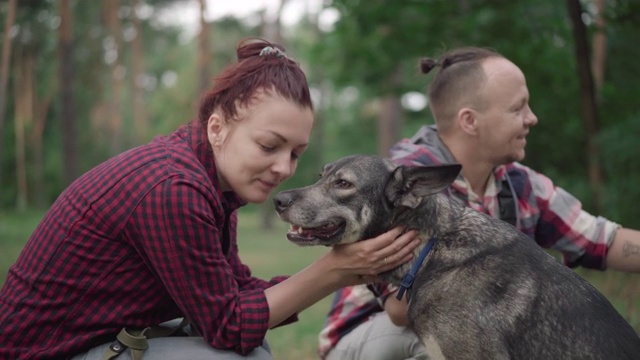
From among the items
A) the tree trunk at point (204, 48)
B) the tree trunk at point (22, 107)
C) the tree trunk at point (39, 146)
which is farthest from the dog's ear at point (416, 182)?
the tree trunk at point (39, 146)

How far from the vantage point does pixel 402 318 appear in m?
4.50

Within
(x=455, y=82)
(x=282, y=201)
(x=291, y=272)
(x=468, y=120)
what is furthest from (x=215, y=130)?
(x=291, y=272)

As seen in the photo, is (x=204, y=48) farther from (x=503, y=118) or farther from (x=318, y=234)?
(x=318, y=234)

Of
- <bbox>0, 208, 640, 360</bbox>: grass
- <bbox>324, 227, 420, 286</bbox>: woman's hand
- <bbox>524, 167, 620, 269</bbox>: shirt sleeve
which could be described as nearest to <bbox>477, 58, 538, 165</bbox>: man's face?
<bbox>524, 167, 620, 269</bbox>: shirt sleeve

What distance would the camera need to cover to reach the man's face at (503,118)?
4.93m

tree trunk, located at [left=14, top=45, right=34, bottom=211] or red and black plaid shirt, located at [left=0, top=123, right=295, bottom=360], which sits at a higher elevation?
red and black plaid shirt, located at [left=0, top=123, right=295, bottom=360]

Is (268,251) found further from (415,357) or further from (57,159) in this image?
(57,159)

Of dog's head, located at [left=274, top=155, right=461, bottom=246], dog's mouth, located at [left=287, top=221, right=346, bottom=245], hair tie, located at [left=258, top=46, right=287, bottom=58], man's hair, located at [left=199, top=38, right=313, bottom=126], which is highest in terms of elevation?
hair tie, located at [left=258, top=46, right=287, bottom=58]

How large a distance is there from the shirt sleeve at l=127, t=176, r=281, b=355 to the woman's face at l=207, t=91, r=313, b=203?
0.87ft

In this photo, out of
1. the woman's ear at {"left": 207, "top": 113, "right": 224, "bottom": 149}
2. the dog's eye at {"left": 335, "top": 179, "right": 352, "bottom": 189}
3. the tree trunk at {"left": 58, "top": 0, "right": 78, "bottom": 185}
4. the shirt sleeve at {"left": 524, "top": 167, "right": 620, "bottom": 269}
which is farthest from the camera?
the tree trunk at {"left": 58, "top": 0, "right": 78, "bottom": 185}

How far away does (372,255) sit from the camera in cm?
394

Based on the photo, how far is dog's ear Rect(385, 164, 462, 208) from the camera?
3820 millimetres

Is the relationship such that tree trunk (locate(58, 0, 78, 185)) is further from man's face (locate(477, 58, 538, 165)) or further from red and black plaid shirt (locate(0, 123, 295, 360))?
red and black plaid shirt (locate(0, 123, 295, 360))

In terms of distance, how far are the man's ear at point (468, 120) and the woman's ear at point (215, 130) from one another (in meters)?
1.96
